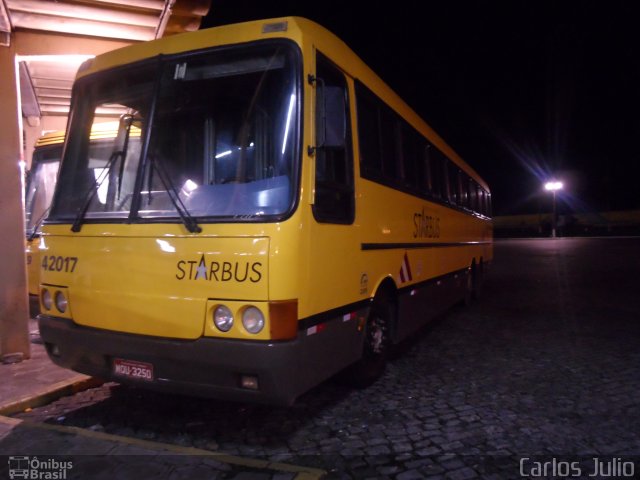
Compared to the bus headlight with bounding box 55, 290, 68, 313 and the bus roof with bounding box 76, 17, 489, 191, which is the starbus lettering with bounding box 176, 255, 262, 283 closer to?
the bus headlight with bounding box 55, 290, 68, 313

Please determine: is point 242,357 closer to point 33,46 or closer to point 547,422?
point 547,422

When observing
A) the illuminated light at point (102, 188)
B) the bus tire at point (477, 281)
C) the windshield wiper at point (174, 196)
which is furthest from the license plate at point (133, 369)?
the bus tire at point (477, 281)

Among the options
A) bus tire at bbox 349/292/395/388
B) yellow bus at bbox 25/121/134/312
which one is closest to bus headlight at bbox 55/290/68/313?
bus tire at bbox 349/292/395/388

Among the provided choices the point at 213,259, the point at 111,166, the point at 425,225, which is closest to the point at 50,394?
the point at 111,166

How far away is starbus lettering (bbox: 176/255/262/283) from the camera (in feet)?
11.4

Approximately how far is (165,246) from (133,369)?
0.97 metres

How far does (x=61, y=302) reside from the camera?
4.24 meters

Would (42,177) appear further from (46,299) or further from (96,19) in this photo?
(46,299)

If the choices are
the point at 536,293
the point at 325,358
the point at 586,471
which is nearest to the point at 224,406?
the point at 325,358

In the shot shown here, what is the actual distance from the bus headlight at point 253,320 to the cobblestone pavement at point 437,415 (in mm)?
1037

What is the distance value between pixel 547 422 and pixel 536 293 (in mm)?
8783

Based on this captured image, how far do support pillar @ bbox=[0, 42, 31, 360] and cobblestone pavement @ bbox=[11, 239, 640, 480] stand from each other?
148 cm

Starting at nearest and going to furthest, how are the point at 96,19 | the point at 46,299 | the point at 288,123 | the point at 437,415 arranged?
the point at 288,123 < the point at 46,299 < the point at 437,415 < the point at 96,19

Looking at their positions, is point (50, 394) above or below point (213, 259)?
below
